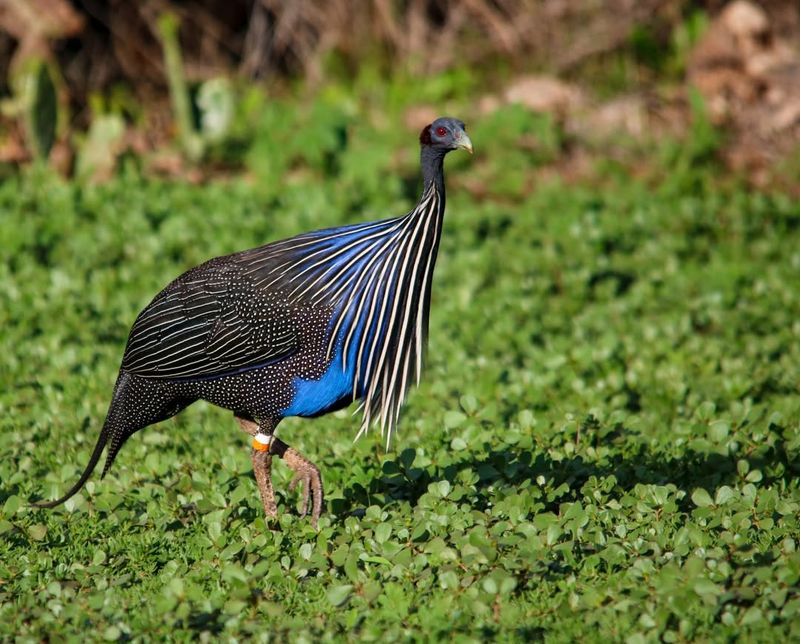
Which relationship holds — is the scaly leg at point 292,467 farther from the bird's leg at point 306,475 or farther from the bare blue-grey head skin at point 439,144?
the bare blue-grey head skin at point 439,144

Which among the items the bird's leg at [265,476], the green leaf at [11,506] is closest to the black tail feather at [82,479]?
the green leaf at [11,506]

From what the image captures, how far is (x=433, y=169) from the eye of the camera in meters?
4.62

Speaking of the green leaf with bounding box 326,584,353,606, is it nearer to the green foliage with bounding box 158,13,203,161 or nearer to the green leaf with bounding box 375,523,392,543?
the green leaf with bounding box 375,523,392,543

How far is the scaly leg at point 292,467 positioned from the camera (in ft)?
15.4

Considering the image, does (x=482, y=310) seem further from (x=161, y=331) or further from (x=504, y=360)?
(x=161, y=331)

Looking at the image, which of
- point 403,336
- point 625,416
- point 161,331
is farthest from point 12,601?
point 625,416

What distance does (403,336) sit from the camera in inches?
181

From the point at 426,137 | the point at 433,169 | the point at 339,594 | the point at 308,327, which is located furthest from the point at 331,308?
the point at 339,594

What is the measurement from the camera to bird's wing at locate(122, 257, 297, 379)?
461cm

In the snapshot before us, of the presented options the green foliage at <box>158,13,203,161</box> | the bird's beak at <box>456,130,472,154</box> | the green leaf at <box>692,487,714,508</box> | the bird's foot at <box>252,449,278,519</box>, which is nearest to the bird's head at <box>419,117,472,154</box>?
the bird's beak at <box>456,130,472,154</box>

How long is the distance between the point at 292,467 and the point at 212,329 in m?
0.63

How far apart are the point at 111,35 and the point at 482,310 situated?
15.7ft

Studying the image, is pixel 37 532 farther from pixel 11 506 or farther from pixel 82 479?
pixel 82 479

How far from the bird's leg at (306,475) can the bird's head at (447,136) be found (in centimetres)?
131
